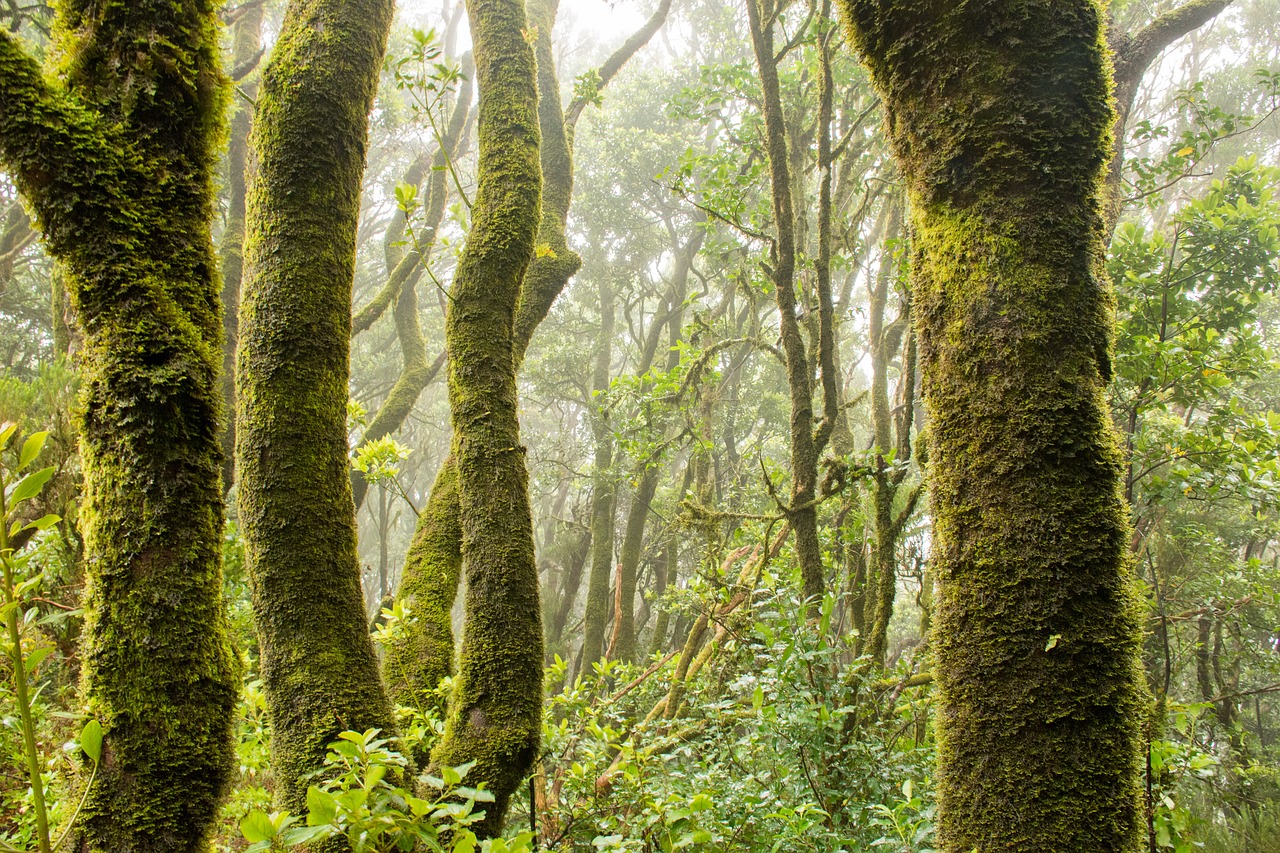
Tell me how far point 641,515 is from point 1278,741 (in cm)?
903

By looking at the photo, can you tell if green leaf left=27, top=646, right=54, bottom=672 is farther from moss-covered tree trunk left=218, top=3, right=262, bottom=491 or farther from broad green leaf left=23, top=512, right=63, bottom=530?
moss-covered tree trunk left=218, top=3, right=262, bottom=491

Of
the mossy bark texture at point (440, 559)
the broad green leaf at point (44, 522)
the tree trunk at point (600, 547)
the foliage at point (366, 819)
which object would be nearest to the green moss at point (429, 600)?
the mossy bark texture at point (440, 559)

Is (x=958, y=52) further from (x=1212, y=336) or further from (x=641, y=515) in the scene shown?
(x=641, y=515)

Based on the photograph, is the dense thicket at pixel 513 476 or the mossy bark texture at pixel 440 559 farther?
the mossy bark texture at pixel 440 559

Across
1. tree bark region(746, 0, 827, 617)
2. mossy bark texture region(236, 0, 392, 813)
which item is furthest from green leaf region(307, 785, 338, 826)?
tree bark region(746, 0, 827, 617)

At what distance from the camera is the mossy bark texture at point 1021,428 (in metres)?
1.15

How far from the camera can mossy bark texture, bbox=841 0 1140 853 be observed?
1147mm

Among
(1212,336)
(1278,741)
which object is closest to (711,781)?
(1212,336)

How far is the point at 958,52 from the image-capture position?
1.41 m

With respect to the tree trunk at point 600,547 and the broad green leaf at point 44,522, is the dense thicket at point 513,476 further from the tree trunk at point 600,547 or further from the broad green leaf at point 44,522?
the tree trunk at point 600,547

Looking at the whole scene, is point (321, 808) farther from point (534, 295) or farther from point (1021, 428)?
point (534, 295)

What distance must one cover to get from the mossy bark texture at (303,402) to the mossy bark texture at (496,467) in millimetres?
304

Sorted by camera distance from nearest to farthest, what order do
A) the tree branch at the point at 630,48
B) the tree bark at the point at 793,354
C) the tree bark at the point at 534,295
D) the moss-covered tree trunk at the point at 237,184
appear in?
the tree bark at the point at 534,295 → the tree bark at the point at 793,354 → the moss-covered tree trunk at the point at 237,184 → the tree branch at the point at 630,48

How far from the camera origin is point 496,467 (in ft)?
6.98
